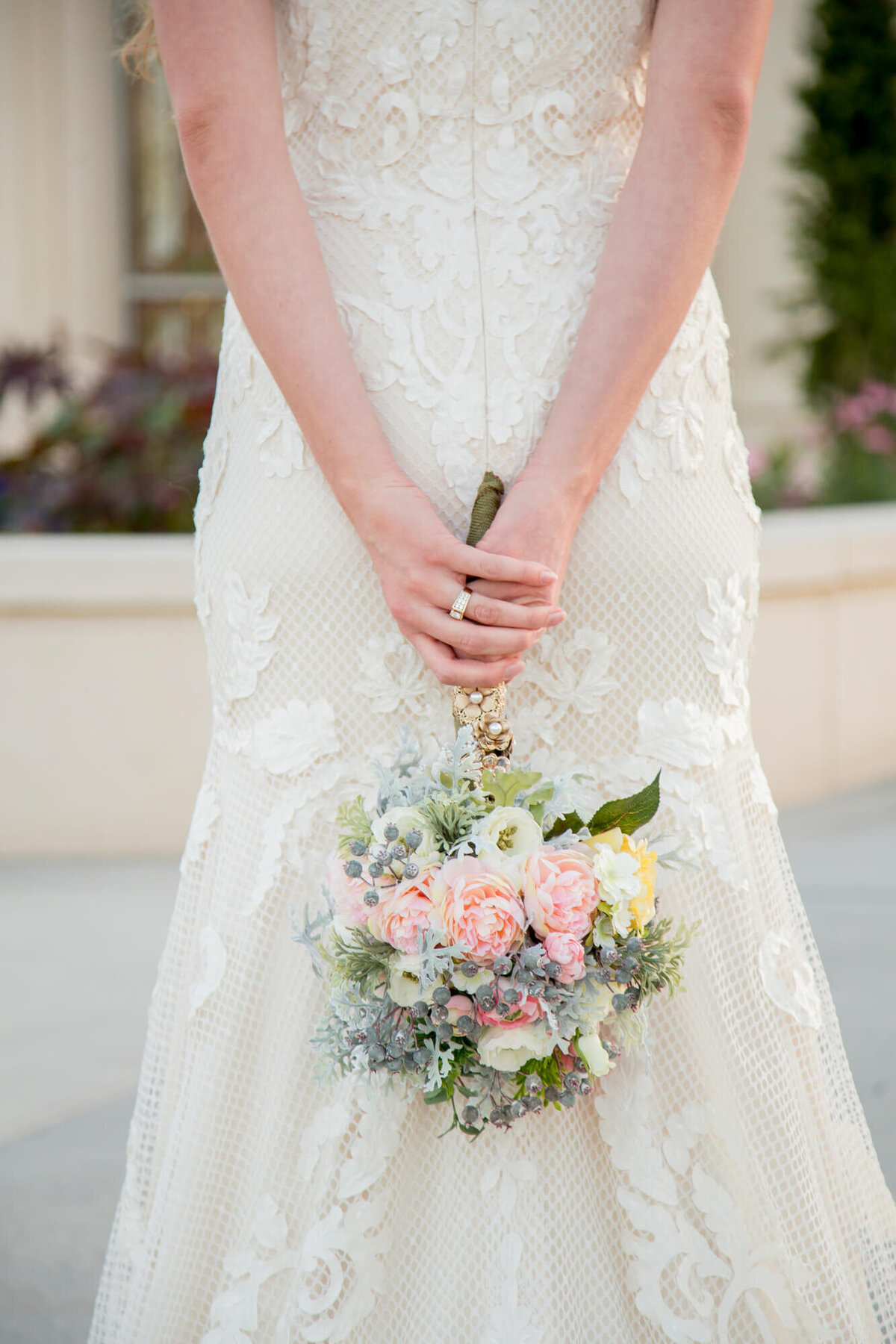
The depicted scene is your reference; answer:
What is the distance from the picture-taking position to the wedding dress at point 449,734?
1.33m

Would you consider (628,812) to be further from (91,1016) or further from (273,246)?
(91,1016)

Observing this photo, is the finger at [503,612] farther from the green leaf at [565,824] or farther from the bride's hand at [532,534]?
the green leaf at [565,824]

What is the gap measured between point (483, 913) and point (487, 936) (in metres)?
0.02

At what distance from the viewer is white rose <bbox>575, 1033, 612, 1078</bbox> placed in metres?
1.11

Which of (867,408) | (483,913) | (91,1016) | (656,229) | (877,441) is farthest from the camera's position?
(867,408)

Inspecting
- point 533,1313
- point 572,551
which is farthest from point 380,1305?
point 572,551

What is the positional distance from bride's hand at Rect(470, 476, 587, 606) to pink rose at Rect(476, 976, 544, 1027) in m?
0.36

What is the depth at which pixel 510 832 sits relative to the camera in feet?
3.80

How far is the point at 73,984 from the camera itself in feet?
10.4

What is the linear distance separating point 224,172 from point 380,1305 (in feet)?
3.91

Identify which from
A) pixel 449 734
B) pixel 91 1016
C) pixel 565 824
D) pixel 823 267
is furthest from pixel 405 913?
pixel 823 267

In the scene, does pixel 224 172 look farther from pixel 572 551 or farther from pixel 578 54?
pixel 572 551

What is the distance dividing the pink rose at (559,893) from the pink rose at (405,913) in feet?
0.28

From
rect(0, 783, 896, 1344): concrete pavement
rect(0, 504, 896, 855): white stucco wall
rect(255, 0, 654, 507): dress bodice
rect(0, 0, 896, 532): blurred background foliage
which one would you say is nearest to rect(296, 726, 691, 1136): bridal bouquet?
rect(255, 0, 654, 507): dress bodice
